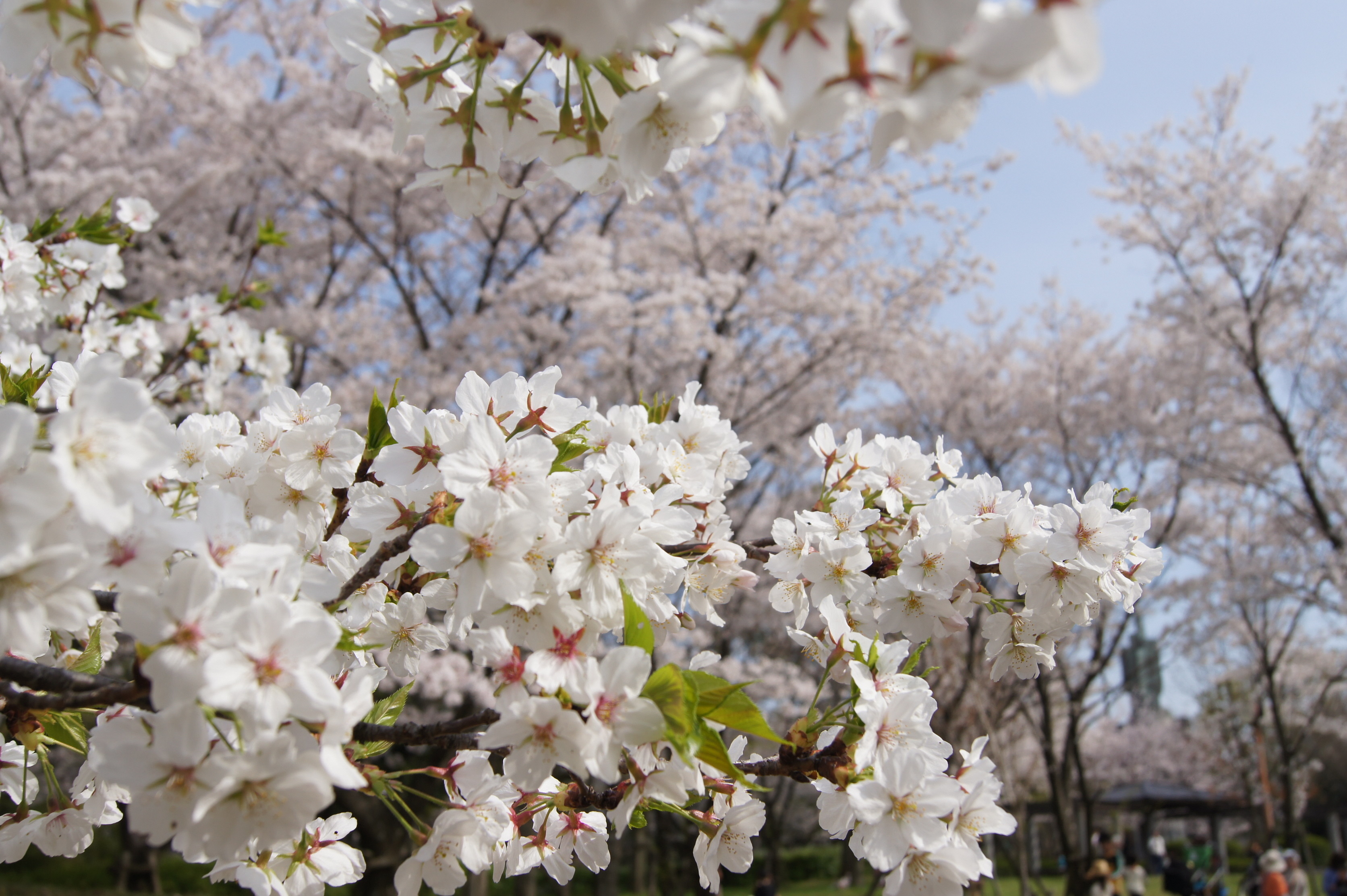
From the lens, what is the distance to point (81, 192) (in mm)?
9148

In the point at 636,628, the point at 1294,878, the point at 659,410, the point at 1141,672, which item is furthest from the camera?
the point at 1141,672

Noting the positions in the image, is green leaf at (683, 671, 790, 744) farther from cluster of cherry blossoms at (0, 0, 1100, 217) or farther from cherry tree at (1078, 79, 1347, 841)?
cherry tree at (1078, 79, 1347, 841)

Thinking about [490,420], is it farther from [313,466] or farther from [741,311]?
[741,311]

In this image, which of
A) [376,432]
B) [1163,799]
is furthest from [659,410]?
[1163,799]

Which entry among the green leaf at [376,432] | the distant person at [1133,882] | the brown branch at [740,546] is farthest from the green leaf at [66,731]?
the distant person at [1133,882]

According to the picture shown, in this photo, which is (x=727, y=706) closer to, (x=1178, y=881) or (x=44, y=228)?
(x=44, y=228)

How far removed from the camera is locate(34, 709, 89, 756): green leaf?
1369 mm

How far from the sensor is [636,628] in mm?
1221

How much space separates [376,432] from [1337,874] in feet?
48.0

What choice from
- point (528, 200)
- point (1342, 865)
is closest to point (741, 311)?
point (528, 200)

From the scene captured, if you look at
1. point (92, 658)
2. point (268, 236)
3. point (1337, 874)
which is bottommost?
point (1337, 874)

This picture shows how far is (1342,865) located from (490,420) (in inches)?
583

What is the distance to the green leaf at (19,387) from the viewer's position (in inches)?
66.3

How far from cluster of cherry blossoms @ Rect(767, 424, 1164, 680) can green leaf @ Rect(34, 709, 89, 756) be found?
129 centimetres
